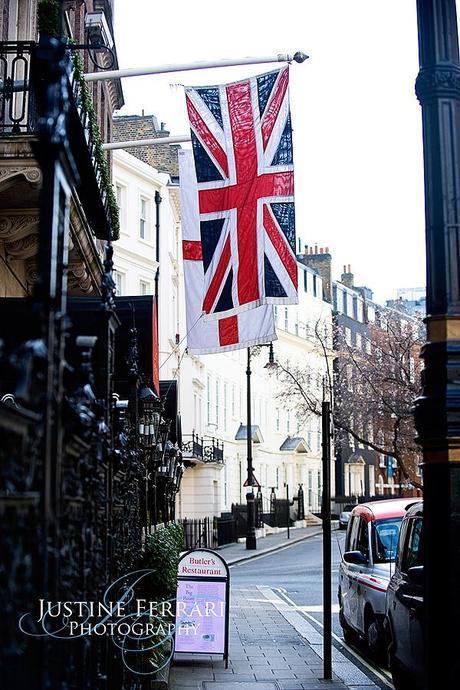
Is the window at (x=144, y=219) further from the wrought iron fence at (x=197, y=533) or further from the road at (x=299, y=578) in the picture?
the road at (x=299, y=578)

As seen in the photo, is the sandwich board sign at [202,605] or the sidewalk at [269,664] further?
the sandwich board sign at [202,605]

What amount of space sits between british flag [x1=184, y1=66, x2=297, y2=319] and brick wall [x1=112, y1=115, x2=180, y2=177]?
31.2 m

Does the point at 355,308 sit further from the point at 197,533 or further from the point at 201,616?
the point at 201,616

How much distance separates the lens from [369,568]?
13922 millimetres

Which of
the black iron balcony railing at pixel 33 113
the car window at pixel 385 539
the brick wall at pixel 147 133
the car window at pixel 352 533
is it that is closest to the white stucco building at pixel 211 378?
the brick wall at pixel 147 133

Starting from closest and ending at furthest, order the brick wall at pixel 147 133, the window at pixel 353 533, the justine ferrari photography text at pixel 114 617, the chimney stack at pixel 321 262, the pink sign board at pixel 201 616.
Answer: the justine ferrari photography text at pixel 114 617 → the pink sign board at pixel 201 616 → the window at pixel 353 533 → the brick wall at pixel 147 133 → the chimney stack at pixel 321 262

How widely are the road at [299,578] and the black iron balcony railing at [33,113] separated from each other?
691cm

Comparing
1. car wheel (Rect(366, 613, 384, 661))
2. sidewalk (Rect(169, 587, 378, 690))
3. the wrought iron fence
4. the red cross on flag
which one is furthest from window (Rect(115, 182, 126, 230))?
car wheel (Rect(366, 613, 384, 661))

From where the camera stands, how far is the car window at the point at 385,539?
→ 14078 millimetres

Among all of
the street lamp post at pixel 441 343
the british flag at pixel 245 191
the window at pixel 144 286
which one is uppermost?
the window at pixel 144 286

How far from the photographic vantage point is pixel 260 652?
1387 cm

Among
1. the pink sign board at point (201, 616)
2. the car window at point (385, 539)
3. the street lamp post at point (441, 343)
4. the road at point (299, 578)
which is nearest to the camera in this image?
the street lamp post at point (441, 343)

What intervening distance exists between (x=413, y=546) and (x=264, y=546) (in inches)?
1354

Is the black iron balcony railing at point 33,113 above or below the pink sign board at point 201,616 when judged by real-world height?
above
